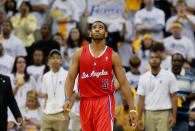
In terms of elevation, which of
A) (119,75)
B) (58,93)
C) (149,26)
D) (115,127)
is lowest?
(115,127)

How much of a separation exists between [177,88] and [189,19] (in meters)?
4.73

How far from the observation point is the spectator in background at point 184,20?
1350cm

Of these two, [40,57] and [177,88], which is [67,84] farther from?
[40,57]

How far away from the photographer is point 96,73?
706 cm

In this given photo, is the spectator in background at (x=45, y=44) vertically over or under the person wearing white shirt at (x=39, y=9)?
under

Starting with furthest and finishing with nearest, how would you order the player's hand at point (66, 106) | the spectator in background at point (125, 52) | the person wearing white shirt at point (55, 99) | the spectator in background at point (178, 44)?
the spectator in background at point (125, 52) → the spectator in background at point (178, 44) → the person wearing white shirt at point (55, 99) → the player's hand at point (66, 106)

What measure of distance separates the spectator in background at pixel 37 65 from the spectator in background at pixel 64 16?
184 centimetres

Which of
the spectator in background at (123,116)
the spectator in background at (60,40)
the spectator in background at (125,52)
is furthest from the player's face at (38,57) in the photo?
the spectator in background at (123,116)

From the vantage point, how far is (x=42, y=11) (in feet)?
48.0

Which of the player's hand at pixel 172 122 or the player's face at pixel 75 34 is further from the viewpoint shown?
the player's face at pixel 75 34

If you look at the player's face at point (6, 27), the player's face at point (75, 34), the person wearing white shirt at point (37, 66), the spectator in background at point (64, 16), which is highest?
the spectator in background at point (64, 16)

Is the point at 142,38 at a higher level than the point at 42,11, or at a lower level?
lower

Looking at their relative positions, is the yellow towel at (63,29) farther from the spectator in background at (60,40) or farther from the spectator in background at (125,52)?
the spectator in background at (125,52)

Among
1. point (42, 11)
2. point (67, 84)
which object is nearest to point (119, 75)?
point (67, 84)
